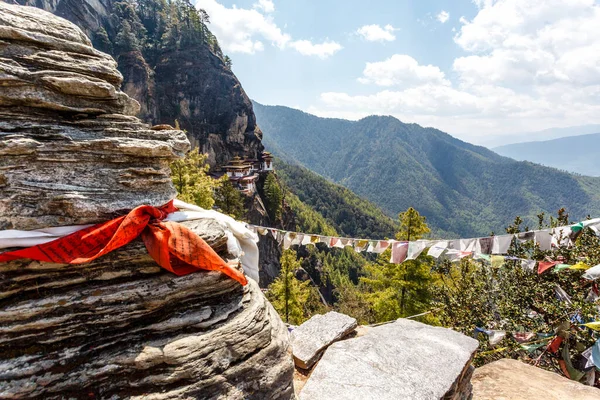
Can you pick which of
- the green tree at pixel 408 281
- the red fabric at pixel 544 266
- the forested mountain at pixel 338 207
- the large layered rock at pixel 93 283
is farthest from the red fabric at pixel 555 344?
the forested mountain at pixel 338 207

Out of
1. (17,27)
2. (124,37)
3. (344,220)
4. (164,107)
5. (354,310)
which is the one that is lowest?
(344,220)

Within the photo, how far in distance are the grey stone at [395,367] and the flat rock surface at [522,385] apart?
87 cm

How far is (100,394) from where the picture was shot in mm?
3873

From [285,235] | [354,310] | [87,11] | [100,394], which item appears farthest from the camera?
[87,11]

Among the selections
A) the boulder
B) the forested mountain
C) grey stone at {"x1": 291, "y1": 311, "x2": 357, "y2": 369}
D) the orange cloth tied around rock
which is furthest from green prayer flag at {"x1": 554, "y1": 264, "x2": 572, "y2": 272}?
the forested mountain

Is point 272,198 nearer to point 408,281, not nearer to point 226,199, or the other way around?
point 226,199

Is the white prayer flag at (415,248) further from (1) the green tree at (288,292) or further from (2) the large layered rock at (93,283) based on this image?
(1) the green tree at (288,292)

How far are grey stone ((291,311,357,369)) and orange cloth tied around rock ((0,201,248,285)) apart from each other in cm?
402

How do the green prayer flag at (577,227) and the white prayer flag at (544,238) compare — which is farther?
the white prayer flag at (544,238)

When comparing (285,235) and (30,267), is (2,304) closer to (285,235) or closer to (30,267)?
(30,267)

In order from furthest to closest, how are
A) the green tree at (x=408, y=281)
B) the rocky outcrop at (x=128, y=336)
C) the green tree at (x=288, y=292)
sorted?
the green tree at (x=288, y=292) → the green tree at (x=408, y=281) → the rocky outcrop at (x=128, y=336)

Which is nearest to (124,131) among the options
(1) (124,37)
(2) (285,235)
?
(2) (285,235)

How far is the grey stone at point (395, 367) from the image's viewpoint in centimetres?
591

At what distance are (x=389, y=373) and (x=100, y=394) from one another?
Answer: 5.51 meters
